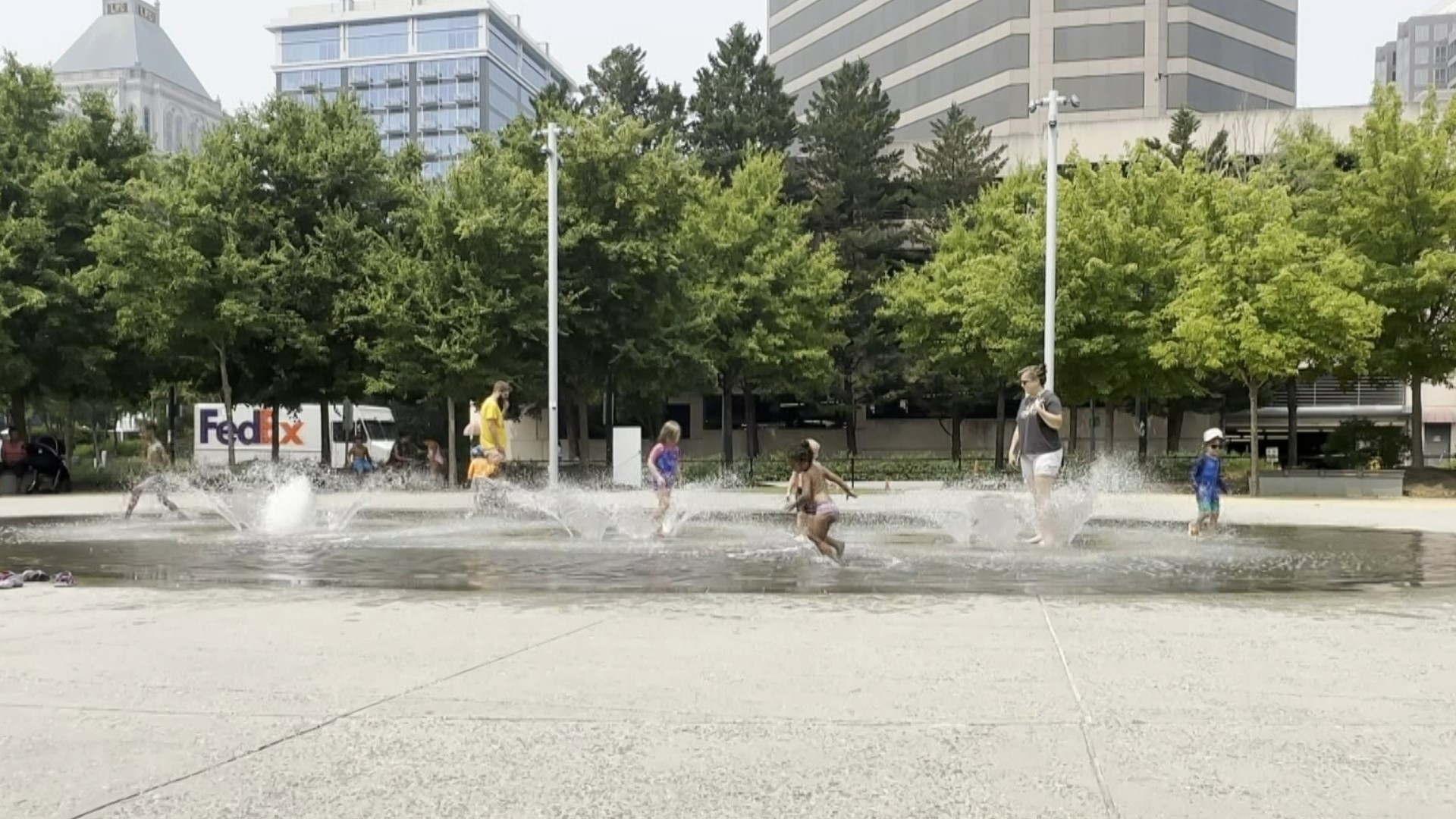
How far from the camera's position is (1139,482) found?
3144 centimetres

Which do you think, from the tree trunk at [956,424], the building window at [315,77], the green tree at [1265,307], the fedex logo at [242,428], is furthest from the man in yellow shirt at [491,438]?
the building window at [315,77]

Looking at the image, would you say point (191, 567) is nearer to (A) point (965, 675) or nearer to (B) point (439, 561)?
(B) point (439, 561)

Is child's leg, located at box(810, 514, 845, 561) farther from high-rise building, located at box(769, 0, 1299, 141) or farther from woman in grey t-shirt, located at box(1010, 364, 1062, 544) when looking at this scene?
high-rise building, located at box(769, 0, 1299, 141)

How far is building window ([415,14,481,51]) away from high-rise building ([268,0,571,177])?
86 millimetres

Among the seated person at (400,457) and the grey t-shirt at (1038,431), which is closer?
the grey t-shirt at (1038,431)

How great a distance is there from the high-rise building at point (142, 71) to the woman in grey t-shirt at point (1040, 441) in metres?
135

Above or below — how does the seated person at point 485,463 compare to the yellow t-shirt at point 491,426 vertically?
below

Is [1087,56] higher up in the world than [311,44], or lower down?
lower down

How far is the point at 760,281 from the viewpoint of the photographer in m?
36.3

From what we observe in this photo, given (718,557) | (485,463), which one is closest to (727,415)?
(485,463)

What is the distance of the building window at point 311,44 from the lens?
5723 inches

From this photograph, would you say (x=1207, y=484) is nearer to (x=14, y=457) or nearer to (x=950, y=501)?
(x=950, y=501)

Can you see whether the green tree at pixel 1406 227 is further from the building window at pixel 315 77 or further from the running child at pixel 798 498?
the building window at pixel 315 77

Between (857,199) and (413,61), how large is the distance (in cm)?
10601
